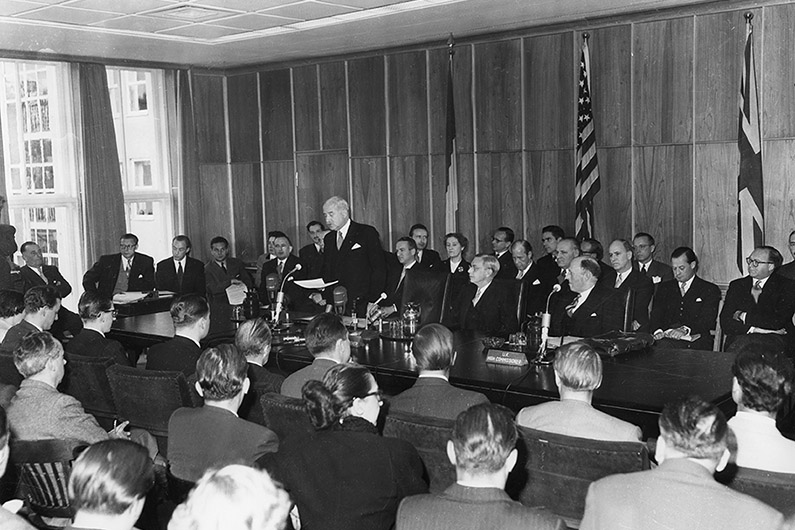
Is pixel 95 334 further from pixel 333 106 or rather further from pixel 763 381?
pixel 333 106

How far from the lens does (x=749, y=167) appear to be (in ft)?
23.2

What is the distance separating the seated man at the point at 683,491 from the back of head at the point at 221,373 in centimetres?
158

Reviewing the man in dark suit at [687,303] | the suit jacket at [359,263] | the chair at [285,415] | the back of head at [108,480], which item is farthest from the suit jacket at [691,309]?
the back of head at [108,480]

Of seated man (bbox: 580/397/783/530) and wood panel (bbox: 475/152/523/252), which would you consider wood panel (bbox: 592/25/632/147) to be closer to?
wood panel (bbox: 475/152/523/252)

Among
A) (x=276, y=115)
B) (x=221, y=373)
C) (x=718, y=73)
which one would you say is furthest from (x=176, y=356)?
(x=276, y=115)

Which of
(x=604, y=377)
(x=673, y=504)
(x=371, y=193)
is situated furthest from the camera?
(x=371, y=193)

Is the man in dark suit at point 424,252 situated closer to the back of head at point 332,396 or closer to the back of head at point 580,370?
the back of head at point 580,370

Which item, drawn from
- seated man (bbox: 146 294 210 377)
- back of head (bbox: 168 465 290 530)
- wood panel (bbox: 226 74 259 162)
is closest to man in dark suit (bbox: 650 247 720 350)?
seated man (bbox: 146 294 210 377)

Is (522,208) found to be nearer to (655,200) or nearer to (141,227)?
(655,200)

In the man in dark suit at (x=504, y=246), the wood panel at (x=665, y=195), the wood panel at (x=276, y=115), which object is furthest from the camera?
the wood panel at (x=276, y=115)

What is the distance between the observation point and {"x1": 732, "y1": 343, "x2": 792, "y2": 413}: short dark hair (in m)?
3.07

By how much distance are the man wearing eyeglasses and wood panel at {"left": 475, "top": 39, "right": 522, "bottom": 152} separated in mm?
3245

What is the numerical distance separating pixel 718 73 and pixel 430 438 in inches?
231

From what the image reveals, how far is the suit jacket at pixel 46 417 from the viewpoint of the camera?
12.1ft
